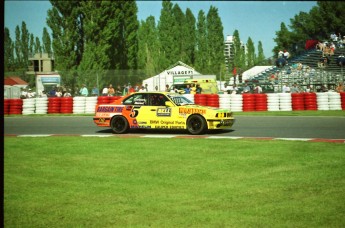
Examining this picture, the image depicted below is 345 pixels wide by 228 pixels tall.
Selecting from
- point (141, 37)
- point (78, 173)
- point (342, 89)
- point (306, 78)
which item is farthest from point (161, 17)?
point (78, 173)

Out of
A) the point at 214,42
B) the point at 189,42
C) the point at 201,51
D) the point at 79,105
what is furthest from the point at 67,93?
the point at 214,42

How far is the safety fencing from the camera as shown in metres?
20.3

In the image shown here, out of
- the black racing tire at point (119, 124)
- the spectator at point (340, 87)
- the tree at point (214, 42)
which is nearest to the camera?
the black racing tire at point (119, 124)

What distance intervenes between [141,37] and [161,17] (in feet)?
29.1

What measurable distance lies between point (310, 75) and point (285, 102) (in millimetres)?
7223

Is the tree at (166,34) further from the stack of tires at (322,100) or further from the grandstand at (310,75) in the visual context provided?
the stack of tires at (322,100)

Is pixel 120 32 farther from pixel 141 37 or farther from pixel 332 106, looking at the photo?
pixel 332 106

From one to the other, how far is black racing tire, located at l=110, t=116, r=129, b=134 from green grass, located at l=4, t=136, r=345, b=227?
2.57 metres

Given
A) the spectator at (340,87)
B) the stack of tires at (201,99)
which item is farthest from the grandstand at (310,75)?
the stack of tires at (201,99)

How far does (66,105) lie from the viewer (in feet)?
73.7

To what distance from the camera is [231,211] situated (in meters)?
4.99

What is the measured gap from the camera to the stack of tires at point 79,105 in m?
22.2

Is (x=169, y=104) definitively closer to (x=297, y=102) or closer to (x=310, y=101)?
(x=297, y=102)

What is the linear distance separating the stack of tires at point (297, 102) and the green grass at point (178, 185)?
1073cm
